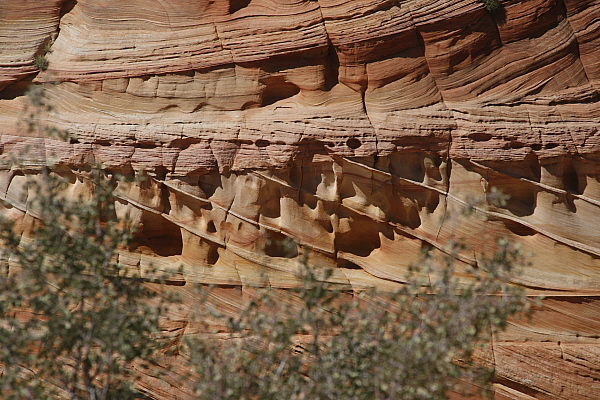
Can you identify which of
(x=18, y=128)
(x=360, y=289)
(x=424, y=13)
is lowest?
(x=360, y=289)

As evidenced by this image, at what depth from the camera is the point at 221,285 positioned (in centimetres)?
980

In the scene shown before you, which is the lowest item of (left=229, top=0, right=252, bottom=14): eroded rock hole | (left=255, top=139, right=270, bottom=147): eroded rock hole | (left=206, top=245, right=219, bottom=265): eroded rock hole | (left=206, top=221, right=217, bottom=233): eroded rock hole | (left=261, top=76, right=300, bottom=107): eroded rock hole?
(left=206, top=245, right=219, bottom=265): eroded rock hole

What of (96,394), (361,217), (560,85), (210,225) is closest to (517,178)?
(560,85)

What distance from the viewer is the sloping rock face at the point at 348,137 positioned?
29.8 feet

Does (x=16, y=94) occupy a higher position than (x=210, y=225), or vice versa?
(x=16, y=94)

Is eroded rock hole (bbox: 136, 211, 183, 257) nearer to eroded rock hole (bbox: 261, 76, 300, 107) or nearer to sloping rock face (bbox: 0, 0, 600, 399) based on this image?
sloping rock face (bbox: 0, 0, 600, 399)

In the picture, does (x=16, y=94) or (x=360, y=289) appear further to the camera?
(x=16, y=94)

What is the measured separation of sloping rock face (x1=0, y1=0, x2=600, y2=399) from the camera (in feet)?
29.8

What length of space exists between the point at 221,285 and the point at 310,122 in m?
2.72

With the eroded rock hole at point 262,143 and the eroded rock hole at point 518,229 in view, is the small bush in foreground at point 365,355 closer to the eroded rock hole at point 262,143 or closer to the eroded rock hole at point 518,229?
the eroded rock hole at point 518,229

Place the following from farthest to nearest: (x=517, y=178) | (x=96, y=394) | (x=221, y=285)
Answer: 1. (x=221, y=285)
2. (x=517, y=178)
3. (x=96, y=394)

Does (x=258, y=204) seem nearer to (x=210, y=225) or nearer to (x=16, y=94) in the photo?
(x=210, y=225)

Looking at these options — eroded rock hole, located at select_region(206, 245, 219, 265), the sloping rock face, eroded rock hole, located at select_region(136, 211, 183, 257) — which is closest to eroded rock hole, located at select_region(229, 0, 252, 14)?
the sloping rock face

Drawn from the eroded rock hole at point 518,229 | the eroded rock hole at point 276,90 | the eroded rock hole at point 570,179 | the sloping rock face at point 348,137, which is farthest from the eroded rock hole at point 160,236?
the eroded rock hole at point 570,179
